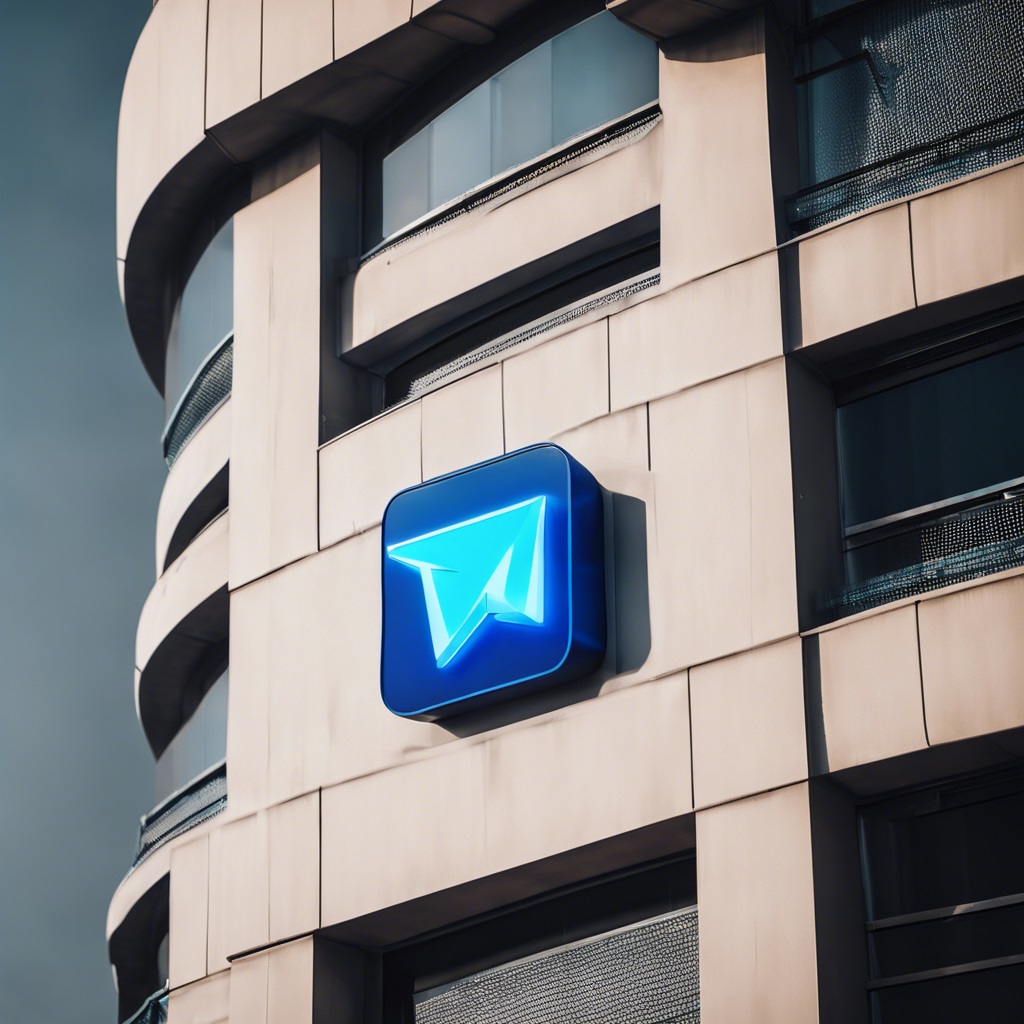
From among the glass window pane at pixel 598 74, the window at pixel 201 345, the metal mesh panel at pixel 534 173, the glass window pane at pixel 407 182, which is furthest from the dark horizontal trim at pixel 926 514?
the window at pixel 201 345

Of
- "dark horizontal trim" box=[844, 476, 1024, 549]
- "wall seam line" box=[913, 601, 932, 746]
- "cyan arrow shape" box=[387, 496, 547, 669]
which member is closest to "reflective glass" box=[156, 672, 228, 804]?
"cyan arrow shape" box=[387, 496, 547, 669]

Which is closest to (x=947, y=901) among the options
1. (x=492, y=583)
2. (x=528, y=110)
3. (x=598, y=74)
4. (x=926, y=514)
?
(x=926, y=514)

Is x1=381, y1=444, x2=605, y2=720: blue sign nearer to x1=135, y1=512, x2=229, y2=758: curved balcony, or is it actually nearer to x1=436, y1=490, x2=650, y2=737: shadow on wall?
x1=436, y1=490, x2=650, y2=737: shadow on wall

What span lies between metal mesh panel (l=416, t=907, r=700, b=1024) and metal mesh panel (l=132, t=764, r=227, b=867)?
4.66m

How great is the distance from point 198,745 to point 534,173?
319 inches

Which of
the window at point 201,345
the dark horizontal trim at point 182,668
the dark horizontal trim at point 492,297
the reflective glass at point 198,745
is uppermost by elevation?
the window at point 201,345

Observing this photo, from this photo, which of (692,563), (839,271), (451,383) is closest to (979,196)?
(839,271)

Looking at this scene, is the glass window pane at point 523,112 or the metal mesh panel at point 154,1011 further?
the metal mesh panel at point 154,1011

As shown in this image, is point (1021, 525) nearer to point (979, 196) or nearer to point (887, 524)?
point (887, 524)

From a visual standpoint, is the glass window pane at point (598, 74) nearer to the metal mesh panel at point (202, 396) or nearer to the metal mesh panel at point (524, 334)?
the metal mesh panel at point (524, 334)

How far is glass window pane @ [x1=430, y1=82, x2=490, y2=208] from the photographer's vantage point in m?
19.4

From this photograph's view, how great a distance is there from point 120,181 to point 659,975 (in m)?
13.0

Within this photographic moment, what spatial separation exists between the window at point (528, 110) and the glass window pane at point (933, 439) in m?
4.38

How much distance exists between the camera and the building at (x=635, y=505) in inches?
562
